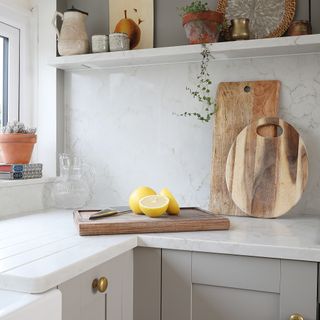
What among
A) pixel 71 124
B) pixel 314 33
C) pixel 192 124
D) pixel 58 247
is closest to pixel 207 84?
pixel 192 124

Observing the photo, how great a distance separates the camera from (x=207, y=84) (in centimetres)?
203

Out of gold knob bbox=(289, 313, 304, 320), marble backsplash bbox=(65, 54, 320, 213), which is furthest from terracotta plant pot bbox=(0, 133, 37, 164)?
gold knob bbox=(289, 313, 304, 320)

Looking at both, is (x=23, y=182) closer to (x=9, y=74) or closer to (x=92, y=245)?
(x=9, y=74)

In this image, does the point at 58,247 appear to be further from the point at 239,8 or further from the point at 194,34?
the point at 239,8

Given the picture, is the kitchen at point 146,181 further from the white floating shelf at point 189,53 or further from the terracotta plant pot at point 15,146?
the terracotta plant pot at point 15,146

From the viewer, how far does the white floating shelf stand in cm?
175

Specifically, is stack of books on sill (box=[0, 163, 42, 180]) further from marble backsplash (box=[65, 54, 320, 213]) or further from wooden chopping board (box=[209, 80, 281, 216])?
wooden chopping board (box=[209, 80, 281, 216])

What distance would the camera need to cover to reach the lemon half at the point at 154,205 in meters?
1.60

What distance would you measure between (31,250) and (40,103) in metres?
1.14

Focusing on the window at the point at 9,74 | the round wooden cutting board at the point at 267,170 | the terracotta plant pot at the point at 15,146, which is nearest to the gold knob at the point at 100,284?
the round wooden cutting board at the point at 267,170

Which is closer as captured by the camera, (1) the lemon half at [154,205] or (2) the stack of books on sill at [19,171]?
→ (1) the lemon half at [154,205]

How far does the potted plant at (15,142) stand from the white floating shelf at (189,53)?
365 mm

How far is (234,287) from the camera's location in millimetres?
1354

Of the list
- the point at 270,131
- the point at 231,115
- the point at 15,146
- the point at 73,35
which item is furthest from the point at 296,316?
the point at 73,35
